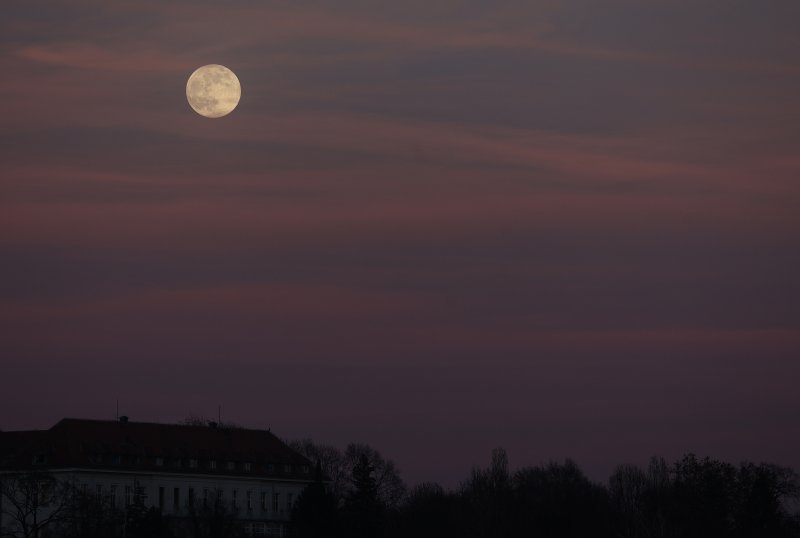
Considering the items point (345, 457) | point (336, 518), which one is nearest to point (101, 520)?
point (336, 518)

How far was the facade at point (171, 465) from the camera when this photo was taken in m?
149

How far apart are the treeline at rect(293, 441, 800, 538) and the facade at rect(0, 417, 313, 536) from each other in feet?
22.1

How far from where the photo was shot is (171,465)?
156500 mm

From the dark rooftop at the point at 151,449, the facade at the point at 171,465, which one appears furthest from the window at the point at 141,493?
the dark rooftop at the point at 151,449

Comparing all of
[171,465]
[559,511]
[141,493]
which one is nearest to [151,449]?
[171,465]

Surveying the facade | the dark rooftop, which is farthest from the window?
the dark rooftop

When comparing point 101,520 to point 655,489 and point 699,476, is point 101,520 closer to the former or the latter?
point 699,476

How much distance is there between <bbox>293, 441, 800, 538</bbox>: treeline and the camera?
142 metres

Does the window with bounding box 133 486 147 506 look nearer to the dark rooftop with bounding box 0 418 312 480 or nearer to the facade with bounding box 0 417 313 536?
the facade with bounding box 0 417 313 536

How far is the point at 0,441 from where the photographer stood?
15462 cm

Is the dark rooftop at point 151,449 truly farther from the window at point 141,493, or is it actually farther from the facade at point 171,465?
the window at point 141,493

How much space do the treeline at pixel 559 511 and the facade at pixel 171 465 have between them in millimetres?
6721

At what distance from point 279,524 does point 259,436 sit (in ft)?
39.9

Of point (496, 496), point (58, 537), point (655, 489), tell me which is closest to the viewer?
point (58, 537)
